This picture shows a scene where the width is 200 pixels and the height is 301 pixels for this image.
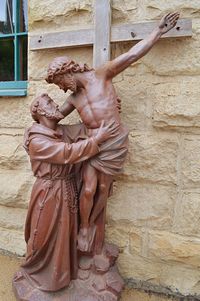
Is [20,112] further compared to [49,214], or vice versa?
[20,112]

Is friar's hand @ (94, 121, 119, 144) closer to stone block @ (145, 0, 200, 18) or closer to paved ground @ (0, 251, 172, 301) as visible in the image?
stone block @ (145, 0, 200, 18)

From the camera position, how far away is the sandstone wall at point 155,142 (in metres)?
1.66

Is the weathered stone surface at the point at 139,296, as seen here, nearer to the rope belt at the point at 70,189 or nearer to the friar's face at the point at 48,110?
the rope belt at the point at 70,189

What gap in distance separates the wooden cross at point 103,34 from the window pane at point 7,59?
528 mm

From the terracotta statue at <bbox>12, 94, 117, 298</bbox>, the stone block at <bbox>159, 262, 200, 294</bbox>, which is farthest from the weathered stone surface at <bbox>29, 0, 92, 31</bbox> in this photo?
the stone block at <bbox>159, 262, 200, 294</bbox>

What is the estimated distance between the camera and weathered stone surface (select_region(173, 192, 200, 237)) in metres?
1.70

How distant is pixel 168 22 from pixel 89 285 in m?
1.33

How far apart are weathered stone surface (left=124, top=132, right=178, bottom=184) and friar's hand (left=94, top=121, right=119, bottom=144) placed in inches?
10.1

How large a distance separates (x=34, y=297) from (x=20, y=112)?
1.04 m

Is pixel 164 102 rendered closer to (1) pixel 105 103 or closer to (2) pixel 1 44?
(1) pixel 105 103

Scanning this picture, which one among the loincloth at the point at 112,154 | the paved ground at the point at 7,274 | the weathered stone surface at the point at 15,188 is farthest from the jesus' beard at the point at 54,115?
the paved ground at the point at 7,274

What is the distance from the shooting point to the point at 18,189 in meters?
2.06

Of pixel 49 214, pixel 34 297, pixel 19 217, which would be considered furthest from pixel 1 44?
pixel 34 297

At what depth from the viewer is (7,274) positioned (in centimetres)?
193
